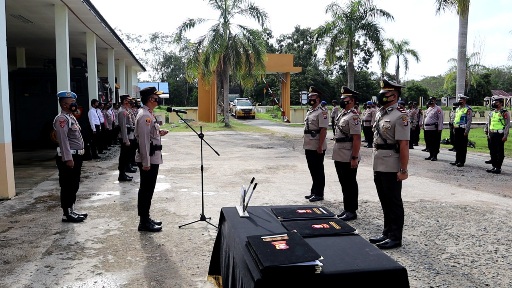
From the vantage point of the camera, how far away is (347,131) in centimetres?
629

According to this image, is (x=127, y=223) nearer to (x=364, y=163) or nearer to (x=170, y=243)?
(x=170, y=243)

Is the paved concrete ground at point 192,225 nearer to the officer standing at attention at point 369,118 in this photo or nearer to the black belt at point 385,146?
the black belt at point 385,146

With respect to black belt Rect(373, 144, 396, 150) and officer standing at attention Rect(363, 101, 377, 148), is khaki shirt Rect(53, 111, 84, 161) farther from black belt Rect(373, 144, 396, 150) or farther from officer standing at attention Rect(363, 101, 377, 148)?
officer standing at attention Rect(363, 101, 377, 148)

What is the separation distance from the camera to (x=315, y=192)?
23.7ft

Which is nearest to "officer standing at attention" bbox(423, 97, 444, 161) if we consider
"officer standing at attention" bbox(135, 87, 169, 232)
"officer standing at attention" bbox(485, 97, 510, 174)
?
"officer standing at attention" bbox(485, 97, 510, 174)

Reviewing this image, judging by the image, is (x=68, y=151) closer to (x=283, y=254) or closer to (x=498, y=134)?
(x=283, y=254)

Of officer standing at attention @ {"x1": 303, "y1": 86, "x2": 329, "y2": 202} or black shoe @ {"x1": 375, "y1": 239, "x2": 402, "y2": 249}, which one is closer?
black shoe @ {"x1": 375, "y1": 239, "x2": 402, "y2": 249}

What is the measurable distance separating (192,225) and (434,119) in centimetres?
927

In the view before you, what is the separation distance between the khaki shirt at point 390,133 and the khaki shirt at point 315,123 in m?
1.96

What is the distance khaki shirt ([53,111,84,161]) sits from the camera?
5656 mm

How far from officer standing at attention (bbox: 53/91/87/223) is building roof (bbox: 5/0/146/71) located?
539 cm

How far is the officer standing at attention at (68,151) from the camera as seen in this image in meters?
5.67

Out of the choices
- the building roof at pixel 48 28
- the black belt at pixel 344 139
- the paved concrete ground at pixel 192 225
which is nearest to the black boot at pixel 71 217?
the paved concrete ground at pixel 192 225

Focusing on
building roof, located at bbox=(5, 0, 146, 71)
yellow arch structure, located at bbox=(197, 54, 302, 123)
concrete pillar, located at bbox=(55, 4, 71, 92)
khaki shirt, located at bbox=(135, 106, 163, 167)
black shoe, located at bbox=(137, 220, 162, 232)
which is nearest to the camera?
khaki shirt, located at bbox=(135, 106, 163, 167)
